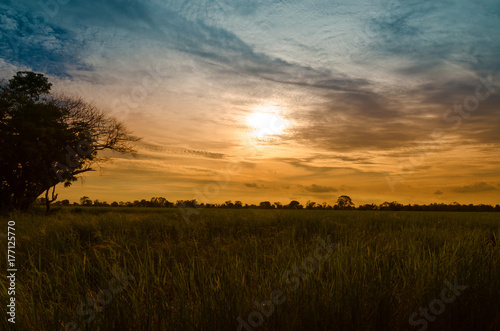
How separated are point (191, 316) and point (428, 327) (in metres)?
2.23

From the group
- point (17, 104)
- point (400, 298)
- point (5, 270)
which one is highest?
point (17, 104)

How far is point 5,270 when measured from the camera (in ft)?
20.2

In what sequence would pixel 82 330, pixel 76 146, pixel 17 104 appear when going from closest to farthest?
pixel 82 330 < pixel 17 104 < pixel 76 146

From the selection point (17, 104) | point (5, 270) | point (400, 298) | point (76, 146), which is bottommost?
point (5, 270)

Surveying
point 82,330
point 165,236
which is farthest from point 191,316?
point 165,236

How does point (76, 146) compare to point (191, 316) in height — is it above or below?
above

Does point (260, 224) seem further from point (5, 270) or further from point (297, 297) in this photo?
point (297, 297)

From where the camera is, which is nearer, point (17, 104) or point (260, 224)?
point (260, 224)

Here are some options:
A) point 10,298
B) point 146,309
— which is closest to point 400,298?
point 146,309

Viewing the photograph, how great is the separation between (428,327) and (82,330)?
3.17 metres

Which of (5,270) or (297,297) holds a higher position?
(297,297)

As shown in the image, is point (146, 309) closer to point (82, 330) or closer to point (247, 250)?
point (82, 330)

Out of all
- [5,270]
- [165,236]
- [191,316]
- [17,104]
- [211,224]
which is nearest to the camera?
[191,316]

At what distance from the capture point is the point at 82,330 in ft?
9.73
